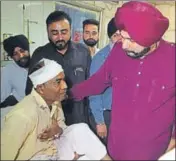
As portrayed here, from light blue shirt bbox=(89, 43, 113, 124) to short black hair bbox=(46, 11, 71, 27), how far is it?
168 millimetres

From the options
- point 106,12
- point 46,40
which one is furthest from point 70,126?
point 106,12

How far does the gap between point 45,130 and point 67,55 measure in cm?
27

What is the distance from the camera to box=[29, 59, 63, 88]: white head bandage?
36.9 inches

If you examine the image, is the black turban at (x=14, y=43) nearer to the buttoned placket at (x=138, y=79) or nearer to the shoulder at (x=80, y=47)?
the shoulder at (x=80, y=47)

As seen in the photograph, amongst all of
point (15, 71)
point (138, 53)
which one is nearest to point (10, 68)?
point (15, 71)

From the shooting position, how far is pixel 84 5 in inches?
39.4

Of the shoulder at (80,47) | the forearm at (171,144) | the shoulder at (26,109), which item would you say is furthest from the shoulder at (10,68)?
the forearm at (171,144)

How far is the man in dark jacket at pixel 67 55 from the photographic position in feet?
3.17

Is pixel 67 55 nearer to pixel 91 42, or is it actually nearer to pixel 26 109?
pixel 91 42

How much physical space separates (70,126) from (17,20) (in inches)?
16.0

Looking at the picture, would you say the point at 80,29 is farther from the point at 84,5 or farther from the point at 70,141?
the point at 70,141

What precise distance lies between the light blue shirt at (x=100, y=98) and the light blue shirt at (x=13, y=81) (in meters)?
0.25

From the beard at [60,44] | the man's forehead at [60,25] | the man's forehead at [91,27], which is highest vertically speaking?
the man's forehead at [60,25]

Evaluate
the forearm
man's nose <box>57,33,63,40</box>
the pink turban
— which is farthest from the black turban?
the forearm
